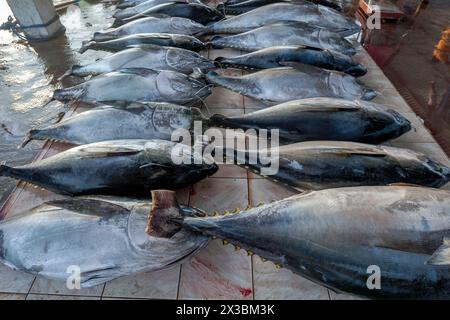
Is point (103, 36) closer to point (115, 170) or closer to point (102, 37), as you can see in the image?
point (102, 37)

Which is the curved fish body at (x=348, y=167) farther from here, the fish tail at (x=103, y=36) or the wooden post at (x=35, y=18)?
the wooden post at (x=35, y=18)

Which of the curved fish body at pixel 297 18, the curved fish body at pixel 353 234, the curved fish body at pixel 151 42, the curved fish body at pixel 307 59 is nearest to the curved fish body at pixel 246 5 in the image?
the curved fish body at pixel 297 18

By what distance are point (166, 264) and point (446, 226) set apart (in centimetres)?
155

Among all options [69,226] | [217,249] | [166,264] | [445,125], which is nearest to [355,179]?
[217,249]

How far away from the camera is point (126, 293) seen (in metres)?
1.91

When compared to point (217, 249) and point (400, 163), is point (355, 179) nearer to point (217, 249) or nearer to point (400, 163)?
point (400, 163)

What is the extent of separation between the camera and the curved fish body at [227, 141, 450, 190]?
7.04 ft

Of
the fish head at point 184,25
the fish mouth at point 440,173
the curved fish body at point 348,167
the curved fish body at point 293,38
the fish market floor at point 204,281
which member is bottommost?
the fish market floor at point 204,281

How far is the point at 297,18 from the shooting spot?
4512mm

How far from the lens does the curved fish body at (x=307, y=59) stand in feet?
11.4

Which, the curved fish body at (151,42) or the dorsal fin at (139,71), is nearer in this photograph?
the dorsal fin at (139,71)

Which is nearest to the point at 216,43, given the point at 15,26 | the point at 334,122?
the point at 334,122

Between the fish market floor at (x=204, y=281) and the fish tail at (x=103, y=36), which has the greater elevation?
the fish tail at (x=103, y=36)

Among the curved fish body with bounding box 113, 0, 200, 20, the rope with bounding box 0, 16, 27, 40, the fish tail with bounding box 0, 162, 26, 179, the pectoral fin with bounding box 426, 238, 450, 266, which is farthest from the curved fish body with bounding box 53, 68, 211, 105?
the rope with bounding box 0, 16, 27, 40
